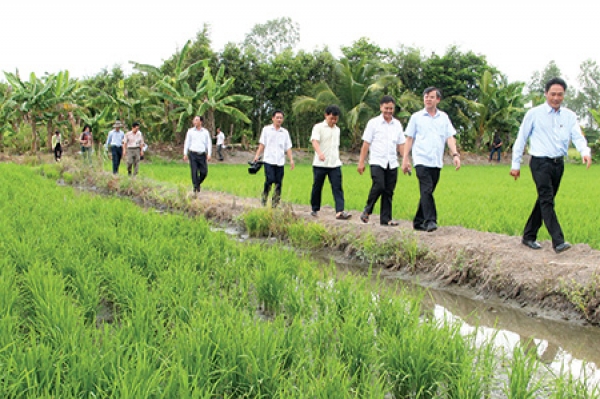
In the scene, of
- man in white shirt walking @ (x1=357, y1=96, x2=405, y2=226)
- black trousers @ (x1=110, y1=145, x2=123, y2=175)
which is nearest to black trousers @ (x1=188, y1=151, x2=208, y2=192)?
man in white shirt walking @ (x1=357, y1=96, x2=405, y2=226)

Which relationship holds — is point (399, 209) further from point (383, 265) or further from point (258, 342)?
point (258, 342)

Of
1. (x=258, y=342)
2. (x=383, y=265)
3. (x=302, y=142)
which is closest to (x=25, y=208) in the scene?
(x=383, y=265)

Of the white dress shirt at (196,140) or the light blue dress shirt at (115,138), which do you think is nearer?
the white dress shirt at (196,140)

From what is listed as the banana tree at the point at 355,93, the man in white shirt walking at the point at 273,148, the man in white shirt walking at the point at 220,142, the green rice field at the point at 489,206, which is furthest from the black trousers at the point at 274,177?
the banana tree at the point at 355,93

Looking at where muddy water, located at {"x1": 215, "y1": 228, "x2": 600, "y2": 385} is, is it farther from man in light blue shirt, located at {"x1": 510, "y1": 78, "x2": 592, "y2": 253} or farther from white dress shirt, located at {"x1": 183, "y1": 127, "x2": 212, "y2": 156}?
white dress shirt, located at {"x1": 183, "y1": 127, "x2": 212, "y2": 156}

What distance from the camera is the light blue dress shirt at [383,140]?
205 inches

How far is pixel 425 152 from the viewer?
15.5ft

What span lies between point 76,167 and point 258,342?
37.0ft

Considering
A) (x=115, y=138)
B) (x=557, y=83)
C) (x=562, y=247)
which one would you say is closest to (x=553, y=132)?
(x=557, y=83)

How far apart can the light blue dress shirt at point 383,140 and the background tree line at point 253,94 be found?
38.3ft

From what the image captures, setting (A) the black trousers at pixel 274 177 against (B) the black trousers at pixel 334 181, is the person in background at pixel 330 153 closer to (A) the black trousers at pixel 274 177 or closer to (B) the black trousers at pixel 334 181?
(B) the black trousers at pixel 334 181

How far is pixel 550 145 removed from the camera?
3.85 meters

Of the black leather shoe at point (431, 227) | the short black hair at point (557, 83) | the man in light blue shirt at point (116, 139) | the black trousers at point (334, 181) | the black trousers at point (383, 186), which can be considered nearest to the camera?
the short black hair at point (557, 83)

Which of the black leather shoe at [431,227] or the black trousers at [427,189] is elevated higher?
the black trousers at [427,189]
